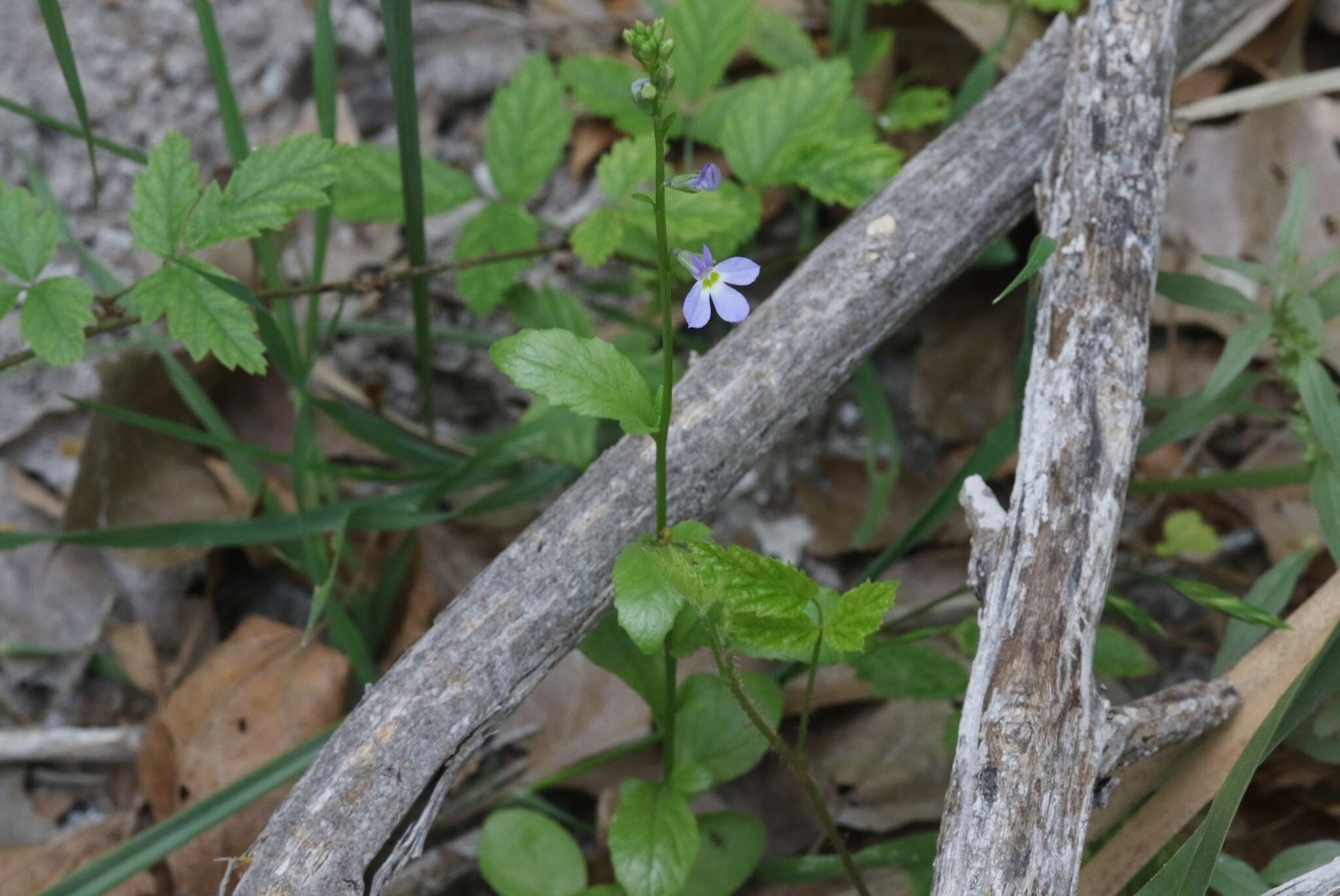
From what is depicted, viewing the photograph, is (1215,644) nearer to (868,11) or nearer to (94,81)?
(868,11)

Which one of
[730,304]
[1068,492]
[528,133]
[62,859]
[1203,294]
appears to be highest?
[528,133]

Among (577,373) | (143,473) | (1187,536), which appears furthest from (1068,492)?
(143,473)

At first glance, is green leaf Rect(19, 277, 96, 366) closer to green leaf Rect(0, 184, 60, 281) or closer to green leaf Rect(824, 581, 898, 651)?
green leaf Rect(0, 184, 60, 281)

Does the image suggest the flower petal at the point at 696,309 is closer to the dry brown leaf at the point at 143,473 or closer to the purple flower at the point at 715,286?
the purple flower at the point at 715,286

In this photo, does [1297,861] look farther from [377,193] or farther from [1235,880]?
[377,193]

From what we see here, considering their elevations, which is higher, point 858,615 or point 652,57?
point 652,57

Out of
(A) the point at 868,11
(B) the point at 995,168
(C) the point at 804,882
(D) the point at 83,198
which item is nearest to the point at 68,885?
(C) the point at 804,882

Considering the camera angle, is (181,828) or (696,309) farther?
(181,828)
